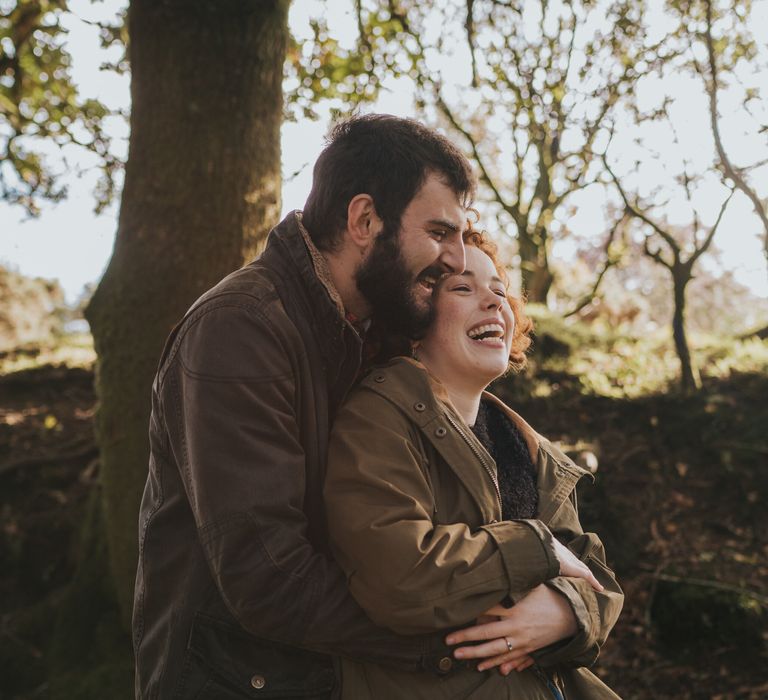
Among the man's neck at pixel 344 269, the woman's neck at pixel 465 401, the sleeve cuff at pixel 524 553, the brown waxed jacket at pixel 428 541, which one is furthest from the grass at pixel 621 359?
the sleeve cuff at pixel 524 553

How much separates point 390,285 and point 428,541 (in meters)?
1.04

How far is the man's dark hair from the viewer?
2.71 meters

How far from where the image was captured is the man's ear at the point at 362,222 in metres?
2.68

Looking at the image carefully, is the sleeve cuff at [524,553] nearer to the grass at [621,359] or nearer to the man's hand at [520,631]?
the man's hand at [520,631]

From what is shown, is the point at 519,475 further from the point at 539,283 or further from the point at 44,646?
the point at 539,283

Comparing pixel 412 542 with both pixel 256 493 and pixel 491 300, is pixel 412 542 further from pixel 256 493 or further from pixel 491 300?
pixel 491 300

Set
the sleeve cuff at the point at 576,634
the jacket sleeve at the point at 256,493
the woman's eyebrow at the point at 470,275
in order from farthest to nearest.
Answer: the woman's eyebrow at the point at 470,275
the sleeve cuff at the point at 576,634
the jacket sleeve at the point at 256,493

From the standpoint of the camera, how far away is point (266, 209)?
409 cm

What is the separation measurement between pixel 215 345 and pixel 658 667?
4.01m

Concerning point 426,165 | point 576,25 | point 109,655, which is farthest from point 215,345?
point 576,25

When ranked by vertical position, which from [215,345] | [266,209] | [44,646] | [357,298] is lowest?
[44,646]

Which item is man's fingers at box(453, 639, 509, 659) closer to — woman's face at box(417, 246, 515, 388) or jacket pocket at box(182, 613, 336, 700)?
jacket pocket at box(182, 613, 336, 700)

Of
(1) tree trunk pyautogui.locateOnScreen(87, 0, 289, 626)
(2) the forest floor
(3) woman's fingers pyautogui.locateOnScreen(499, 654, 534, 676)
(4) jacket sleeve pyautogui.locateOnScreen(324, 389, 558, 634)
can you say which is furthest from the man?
(2) the forest floor

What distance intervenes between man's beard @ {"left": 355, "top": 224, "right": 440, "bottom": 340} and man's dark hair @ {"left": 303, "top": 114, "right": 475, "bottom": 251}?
0.09 metres
